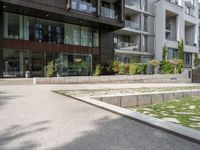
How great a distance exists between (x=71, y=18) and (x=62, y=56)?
12.4ft

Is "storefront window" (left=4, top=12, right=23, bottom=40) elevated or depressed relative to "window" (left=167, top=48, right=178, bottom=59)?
elevated

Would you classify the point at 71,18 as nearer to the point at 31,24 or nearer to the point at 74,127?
the point at 31,24

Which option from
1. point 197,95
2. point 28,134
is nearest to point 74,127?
point 28,134

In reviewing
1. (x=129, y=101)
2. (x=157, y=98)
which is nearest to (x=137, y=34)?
(x=157, y=98)

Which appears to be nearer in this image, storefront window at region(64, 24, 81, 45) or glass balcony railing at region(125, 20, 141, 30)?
storefront window at region(64, 24, 81, 45)

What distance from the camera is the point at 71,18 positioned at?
20.9 m

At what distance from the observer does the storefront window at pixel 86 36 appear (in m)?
23.8

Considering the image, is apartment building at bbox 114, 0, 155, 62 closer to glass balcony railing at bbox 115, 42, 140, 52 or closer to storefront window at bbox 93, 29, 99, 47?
glass balcony railing at bbox 115, 42, 140, 52

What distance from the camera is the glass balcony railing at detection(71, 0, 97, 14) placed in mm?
20414

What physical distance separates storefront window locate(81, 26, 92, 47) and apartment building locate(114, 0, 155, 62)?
20.4 feet

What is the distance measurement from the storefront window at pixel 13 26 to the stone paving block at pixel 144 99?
44.3ft

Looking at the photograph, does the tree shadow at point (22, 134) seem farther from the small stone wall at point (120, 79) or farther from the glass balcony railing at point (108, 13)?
the glass balcony railing at point (108, 13)

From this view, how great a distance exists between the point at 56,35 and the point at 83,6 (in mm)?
3786

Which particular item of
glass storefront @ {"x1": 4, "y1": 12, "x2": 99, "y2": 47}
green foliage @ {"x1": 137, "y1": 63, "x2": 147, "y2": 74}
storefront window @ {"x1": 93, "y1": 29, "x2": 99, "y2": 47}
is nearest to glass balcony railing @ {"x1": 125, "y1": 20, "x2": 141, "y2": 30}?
storefront window @ {"x1": 93, "y1": 29, "x2": 99, "y2": 47}
